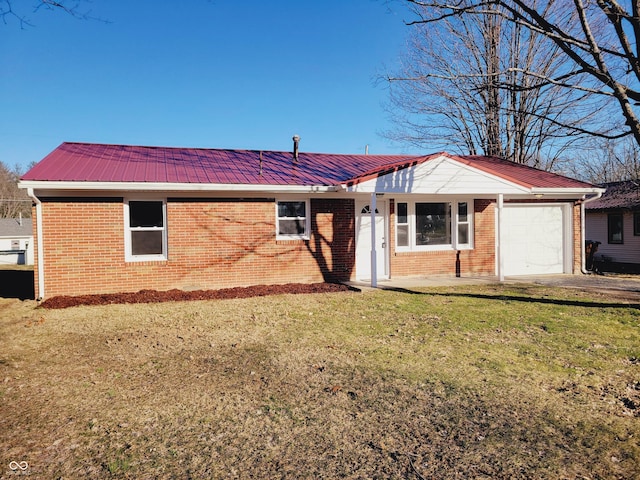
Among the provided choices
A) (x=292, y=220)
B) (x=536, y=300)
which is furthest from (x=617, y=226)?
(x=292, y=220)

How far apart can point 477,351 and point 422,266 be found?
7196 millimetres

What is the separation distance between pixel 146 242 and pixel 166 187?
162 centimetres

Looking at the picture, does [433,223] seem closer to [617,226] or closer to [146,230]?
[146,230]

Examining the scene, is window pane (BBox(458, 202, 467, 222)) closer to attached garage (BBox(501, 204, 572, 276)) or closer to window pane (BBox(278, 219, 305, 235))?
attached garage (BBox(501, 204, 572, 276))

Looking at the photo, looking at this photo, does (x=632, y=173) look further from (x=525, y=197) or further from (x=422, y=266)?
(x=422, y=266)

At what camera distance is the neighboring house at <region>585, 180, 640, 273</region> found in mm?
20266

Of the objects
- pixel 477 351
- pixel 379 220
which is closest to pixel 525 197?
pixel 379 220

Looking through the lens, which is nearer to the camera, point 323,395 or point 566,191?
point 323,395

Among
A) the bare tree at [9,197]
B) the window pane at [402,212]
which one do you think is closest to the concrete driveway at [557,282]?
the window pane at [402,212]

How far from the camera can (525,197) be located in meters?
13.9

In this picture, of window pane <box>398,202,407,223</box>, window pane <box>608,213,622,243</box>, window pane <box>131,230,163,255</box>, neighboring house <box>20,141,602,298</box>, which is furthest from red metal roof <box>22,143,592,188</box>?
window pane <box>608,213,622,243</box>

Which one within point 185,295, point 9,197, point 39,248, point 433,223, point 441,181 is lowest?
point 185,295

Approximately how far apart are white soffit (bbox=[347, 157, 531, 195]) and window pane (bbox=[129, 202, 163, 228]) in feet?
17.2

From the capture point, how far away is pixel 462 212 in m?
13.6
